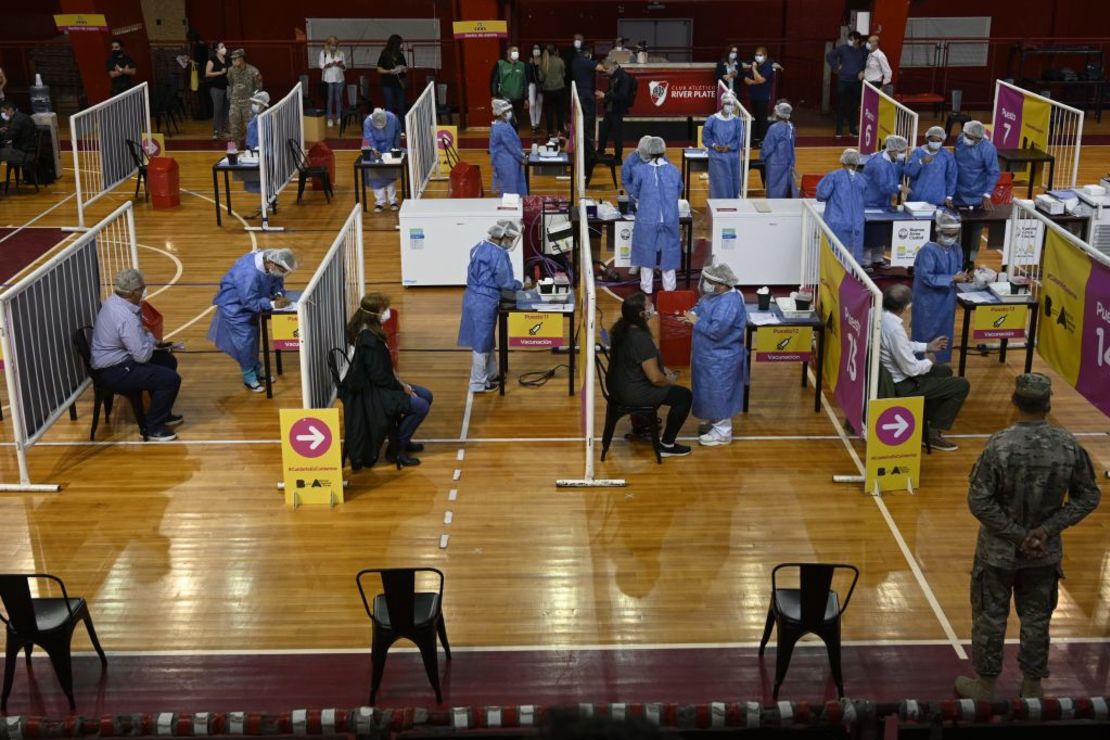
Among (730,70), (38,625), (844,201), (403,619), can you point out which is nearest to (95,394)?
(38,625)

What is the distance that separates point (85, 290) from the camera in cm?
1141

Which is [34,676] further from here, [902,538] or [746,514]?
[902,538]

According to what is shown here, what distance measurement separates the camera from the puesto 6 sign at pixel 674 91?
22.9 meters

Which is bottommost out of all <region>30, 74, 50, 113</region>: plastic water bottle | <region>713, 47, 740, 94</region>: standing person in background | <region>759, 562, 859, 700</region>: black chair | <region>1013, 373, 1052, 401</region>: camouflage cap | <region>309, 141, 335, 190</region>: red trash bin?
<region>759, 562, 859, 700</region>: black chair

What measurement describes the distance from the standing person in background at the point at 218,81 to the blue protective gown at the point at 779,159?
9655 millimetres

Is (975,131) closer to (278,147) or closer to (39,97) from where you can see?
(278,147)

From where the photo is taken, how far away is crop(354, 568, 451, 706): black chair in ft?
23.6

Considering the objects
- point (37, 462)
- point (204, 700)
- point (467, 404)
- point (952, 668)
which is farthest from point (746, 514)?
point (37, 462)

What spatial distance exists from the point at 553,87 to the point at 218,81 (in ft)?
18.7

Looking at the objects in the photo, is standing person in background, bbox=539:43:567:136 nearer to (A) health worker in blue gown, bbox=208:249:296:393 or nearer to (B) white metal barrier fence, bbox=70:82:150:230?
(B) white metal barrier fence, bbox=70:82:150:230

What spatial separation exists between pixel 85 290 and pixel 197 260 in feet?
16.3

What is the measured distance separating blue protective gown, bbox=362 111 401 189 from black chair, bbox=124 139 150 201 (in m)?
3.18

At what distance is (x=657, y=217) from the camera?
14383mm

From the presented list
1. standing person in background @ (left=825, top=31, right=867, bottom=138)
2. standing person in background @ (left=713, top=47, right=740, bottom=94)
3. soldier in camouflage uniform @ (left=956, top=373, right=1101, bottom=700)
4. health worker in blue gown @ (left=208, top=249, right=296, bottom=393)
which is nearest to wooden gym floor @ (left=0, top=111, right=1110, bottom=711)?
health worker in blue gown @ (left=208, top=249, right=296, bottom=393)
